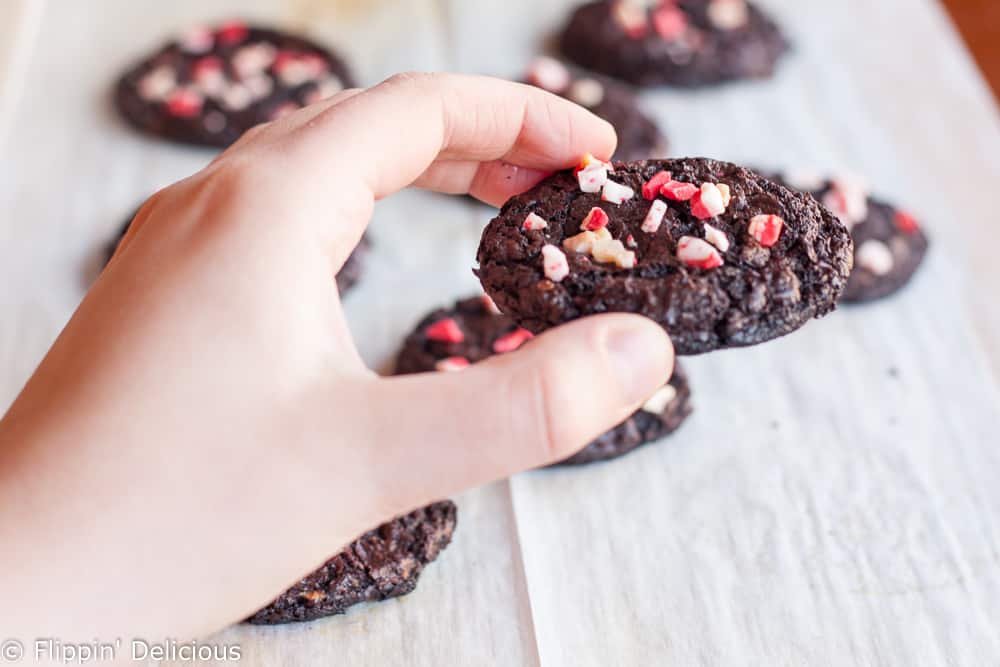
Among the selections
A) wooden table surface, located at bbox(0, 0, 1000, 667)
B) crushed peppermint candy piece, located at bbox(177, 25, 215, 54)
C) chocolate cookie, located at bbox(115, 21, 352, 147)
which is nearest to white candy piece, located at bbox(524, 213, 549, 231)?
wooden table surface, located at bbox(0, 0, 1000, 667)

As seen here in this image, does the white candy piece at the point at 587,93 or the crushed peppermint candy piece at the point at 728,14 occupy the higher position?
the crushed peppermint candy piece at the point at 728,14

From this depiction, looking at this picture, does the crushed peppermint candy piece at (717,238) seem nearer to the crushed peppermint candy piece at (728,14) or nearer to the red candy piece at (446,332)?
the red candy piece at (446,332)

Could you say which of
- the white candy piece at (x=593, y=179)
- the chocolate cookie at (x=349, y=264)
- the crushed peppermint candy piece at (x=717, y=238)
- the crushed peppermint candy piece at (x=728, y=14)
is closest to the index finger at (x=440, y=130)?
the white candy piece at (x=593, y=179)

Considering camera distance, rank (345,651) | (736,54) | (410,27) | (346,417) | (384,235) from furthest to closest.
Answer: (410,27)
(736,54)
(384,235)
(345,651)
(346,417)

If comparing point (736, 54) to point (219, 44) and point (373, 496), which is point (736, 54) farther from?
point (373, 496)

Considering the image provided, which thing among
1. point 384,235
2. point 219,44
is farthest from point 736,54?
point 219,44
